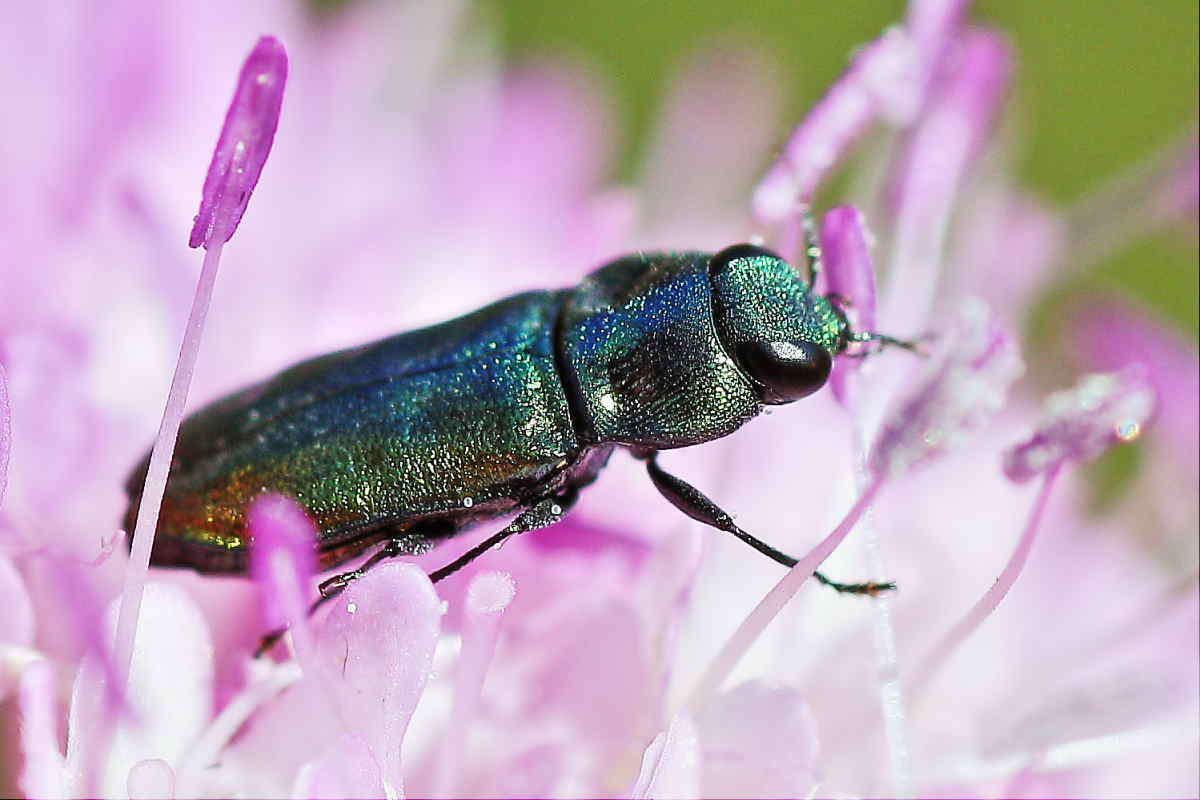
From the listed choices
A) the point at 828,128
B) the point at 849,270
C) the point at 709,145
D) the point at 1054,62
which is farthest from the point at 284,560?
the point at 1054,62

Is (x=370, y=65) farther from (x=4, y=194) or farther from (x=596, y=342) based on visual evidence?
(x=596, y=342)

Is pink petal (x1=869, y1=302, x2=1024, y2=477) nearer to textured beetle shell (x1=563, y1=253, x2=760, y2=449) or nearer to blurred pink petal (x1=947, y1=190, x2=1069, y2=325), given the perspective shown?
textured beetle shell (x1=563, y1=253, x2=760, y2=449)

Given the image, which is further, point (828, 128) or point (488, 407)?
point (828, 128)

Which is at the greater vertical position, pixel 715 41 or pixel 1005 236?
pixel 715 41

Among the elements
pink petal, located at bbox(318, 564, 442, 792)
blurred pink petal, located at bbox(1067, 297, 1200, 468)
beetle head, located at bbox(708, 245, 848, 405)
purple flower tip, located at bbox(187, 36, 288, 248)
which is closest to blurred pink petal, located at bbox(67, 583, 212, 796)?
pink petal, located at bbox(318, 564, 442, 792)

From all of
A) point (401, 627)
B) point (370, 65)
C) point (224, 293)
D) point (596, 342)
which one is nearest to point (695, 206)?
point (370, 65)

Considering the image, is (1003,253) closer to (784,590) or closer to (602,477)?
(602,477)
